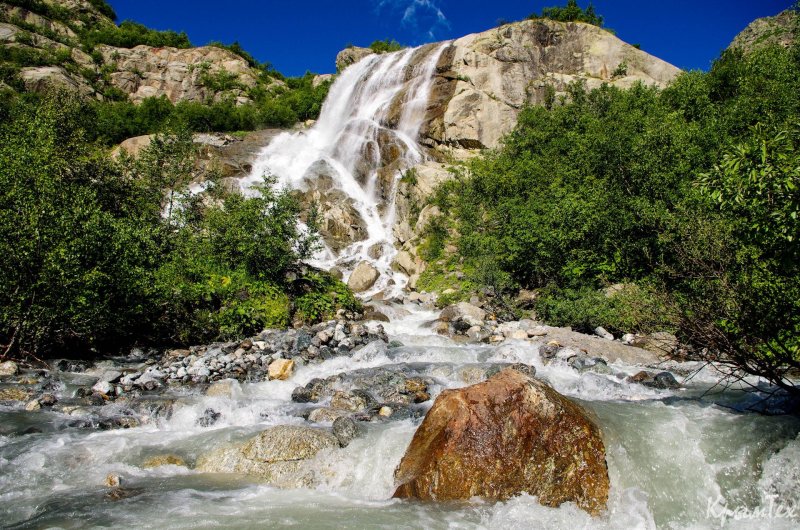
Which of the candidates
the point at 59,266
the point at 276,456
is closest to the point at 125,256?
the point at 59,266

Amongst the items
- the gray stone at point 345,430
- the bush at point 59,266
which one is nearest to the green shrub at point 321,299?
the bush at point 59,266

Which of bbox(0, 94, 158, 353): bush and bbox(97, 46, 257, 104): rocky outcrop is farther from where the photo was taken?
bbox(97, 46, 257, 104): rocky outcrop

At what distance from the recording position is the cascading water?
5.86 metres

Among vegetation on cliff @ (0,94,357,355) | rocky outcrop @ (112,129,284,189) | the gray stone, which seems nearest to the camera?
the gray stone

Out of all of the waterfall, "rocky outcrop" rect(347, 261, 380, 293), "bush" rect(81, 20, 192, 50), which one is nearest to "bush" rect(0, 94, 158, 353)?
"rocky outcrop" rect(347, 261, 380, 293)

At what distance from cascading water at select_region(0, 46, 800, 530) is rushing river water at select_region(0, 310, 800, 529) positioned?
0.07ft

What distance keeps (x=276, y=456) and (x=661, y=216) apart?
1592cm

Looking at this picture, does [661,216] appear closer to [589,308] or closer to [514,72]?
[589,308]

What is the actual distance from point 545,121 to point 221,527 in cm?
3467

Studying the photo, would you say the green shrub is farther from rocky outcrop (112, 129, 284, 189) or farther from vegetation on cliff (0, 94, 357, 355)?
rocky outcrop (112, 129, 284, 189)

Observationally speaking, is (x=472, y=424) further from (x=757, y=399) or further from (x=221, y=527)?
(x=757, y=399)

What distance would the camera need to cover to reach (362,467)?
7230 mm

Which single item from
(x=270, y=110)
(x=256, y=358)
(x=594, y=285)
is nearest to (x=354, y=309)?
(x=256, y=358)

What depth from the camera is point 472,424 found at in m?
6.53
